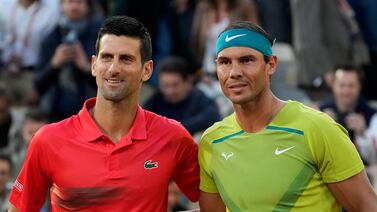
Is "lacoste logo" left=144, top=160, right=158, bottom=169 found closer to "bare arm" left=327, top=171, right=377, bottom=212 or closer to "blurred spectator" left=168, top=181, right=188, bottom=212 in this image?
"bare arm" left=327, top=171, right=377, bottom=212

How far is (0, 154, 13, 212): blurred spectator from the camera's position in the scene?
10.0 metres

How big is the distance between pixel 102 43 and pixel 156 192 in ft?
3.05

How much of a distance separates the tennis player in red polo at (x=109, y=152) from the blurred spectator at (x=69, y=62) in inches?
180

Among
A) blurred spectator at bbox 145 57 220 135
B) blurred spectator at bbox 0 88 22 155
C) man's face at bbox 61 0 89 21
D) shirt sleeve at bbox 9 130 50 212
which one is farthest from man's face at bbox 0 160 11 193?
shirt sleeve at bbox 9 130 50 212

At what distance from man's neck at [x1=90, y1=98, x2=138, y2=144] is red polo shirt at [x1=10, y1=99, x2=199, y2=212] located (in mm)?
45

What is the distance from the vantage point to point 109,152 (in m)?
6.36

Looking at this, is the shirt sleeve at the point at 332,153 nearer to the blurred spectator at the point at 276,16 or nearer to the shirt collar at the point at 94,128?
the shirt collar at the point at 94,128

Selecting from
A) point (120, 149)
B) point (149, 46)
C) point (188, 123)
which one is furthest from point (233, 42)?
point (188, 123)

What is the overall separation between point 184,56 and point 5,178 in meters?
2.57

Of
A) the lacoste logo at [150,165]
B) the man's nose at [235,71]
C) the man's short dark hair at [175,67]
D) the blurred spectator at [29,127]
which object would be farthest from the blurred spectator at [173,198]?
the man's nose at [235,71]

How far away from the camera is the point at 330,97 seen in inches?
457

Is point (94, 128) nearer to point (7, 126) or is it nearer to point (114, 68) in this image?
point (114, 68)

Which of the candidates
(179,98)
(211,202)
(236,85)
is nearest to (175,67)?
(179,98)

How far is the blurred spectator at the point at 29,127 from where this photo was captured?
10739 mm
